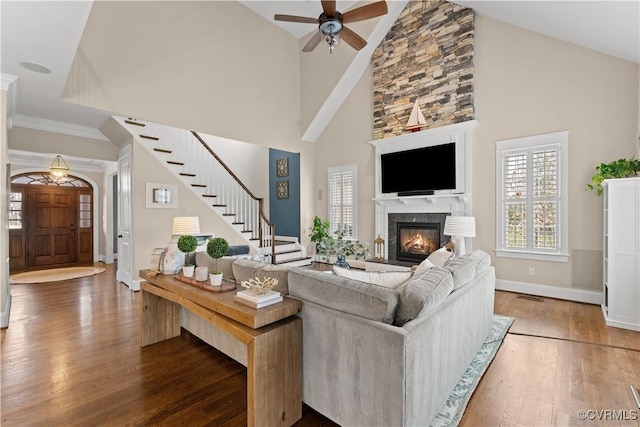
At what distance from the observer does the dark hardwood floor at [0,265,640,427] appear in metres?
1.95

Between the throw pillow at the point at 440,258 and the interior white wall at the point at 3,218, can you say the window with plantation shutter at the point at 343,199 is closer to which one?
the throw pillow at the point at 440,258

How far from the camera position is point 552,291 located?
14.8ft

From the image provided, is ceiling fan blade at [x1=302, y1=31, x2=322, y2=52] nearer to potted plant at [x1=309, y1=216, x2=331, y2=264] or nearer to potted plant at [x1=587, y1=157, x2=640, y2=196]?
potted plant at [x1=309, y1=216, x2=331, y2=264]

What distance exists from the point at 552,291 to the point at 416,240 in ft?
7.30

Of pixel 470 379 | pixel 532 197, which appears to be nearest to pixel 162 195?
pixel 470 379

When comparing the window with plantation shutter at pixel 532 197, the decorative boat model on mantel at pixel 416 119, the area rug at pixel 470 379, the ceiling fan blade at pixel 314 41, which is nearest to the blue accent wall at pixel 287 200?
the decorative boat model on mantel at pixel 416 119

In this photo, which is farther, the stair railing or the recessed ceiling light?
the stair railing

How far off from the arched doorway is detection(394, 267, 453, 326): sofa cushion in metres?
9.32

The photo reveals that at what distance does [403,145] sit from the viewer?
5977mm

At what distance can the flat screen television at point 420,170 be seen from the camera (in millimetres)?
5418

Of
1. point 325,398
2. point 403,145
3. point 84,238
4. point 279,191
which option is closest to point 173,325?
point 325,398

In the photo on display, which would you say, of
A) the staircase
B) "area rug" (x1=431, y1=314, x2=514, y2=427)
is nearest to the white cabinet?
"area rug" (x1=431, y1=314, x2=514, y2=427)

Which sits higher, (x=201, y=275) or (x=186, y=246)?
(x=186, y=246)

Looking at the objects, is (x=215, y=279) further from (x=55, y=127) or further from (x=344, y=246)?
(x=55, y=127)
